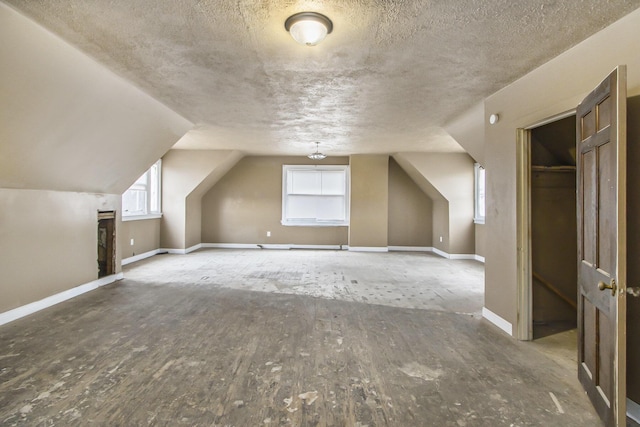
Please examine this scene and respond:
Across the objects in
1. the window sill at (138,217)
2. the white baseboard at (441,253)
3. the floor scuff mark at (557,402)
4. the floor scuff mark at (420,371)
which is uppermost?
the window sill at (138,217)

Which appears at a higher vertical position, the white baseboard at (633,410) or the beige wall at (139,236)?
the beige wall at (139,236)

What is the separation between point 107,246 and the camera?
16.4ft

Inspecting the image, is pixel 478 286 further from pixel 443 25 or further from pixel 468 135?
pixel 443 25

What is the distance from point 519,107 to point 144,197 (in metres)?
6.71

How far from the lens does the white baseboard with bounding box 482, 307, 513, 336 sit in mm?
3143

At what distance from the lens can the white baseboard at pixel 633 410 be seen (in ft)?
6.27

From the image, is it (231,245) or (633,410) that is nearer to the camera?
(633,410)

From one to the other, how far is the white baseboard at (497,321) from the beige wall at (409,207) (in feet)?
17.0

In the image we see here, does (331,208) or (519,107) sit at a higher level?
(519,107)

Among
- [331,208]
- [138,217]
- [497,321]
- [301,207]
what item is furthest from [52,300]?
[331,208]

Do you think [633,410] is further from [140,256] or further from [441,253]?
[140,256]

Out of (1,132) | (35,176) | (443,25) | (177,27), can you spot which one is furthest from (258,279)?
(443,25)

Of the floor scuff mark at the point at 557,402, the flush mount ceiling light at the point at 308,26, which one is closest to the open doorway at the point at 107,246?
the flush mount ceiling light at the point at 308,26

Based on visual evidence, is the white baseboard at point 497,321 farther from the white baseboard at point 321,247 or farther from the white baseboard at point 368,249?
the white baseboard at point 321,247
